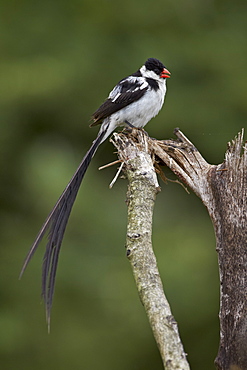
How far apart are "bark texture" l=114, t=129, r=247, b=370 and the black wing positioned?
877 millimetres

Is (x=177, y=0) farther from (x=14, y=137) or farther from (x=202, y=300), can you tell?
(x=202, y=300)

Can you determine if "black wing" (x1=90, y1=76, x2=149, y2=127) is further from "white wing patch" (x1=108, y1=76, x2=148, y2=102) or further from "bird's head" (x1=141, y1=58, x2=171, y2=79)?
"bird's head" (x1=141, y1=58, x2=171, y2=79)

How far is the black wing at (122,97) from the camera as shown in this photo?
372 cm

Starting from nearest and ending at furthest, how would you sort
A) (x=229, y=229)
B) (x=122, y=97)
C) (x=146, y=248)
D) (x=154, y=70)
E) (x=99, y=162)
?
(x=146, y=248) → (x=229, y=229) → (x=122, y=97) → (x=154, y=70) → (x=99, y=162)

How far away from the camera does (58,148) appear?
6324mm

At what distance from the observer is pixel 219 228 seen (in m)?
2.50

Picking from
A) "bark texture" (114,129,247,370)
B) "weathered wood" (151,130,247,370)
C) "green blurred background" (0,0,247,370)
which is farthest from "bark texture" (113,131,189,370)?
"green blurred background" (0,0,247,370)

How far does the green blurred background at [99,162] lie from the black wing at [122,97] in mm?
2079

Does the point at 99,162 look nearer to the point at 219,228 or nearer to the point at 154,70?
the point at 154,70

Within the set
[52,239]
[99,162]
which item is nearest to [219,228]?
[52,239]

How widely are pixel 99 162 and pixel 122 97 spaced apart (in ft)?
8.58

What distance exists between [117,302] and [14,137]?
1.87 meters

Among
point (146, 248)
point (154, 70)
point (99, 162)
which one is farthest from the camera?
point (99, 162)

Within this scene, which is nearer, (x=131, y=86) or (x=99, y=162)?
(x=131, y=86)
